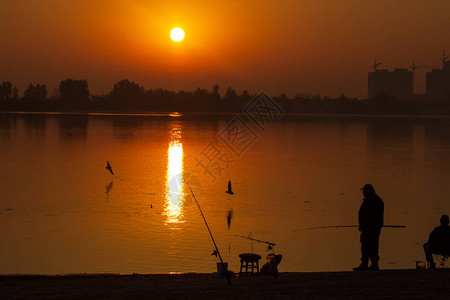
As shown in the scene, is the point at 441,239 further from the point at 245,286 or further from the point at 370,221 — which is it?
the point at 245,286

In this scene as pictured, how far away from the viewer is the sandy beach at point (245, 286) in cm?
586

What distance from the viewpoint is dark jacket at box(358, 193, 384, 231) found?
24.0 feet

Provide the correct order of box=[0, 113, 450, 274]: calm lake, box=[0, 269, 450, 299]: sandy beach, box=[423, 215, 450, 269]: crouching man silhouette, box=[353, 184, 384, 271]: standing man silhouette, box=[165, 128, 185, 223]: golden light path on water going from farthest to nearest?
1. box=[165, 128, 185, 223]: golden light path on water
2. box=[0, 113, 450, 274]: calm lake
3. box=[423, 215, 450, 269]: crouching man silhouette
4. box=[353, 184, 384, 271]: standing man silhouette
5. box=[0, 269, 450, 299]: sandy beach

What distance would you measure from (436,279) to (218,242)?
5.52 metres

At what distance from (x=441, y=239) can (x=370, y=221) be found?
39.1 inches

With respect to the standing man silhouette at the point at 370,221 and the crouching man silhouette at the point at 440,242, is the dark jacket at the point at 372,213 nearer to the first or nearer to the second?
the standing man silhouette at the point at 370,221

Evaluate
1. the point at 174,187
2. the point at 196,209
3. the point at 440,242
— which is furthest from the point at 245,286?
the point at 174,187

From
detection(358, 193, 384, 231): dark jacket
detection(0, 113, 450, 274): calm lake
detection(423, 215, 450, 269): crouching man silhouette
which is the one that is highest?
detection(358, 193, 384, 231): dark jacket

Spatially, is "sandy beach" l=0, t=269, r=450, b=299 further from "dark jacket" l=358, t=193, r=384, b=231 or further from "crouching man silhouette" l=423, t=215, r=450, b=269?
→ "dark jacket" l=358, t=193, r=384, b=231

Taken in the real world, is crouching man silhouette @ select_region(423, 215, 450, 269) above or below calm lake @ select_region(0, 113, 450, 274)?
above

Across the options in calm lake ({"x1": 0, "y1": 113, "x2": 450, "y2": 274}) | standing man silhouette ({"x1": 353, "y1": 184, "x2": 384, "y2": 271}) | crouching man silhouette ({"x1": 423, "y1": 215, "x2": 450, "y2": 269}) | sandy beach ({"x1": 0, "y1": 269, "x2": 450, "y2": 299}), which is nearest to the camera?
sandy beach ({"x1": 0, "y1": 269, "x2": 450, "y2": 299})

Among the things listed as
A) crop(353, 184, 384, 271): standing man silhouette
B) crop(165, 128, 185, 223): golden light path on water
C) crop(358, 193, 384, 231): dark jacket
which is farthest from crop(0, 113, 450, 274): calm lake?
crop(358, 193, 384, 231): dark jacket

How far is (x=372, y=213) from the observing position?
24.1 feet

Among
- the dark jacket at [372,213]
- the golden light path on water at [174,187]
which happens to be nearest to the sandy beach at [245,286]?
the dark jacket at [372,213]
